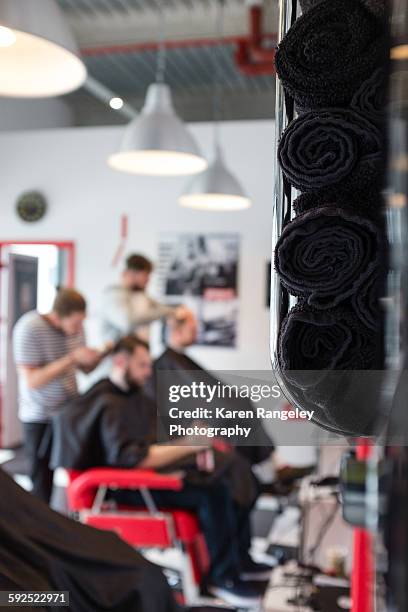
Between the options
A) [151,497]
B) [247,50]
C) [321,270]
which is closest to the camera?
[321,270]

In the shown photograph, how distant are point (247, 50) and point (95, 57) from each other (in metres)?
1.58

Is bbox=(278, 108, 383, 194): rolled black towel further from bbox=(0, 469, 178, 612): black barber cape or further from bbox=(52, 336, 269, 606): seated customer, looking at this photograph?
bbox=(52, 336, 269, 606): seated customer

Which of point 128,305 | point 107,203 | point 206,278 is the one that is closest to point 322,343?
point 128,305

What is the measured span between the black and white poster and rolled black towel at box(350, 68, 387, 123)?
535 centimetres

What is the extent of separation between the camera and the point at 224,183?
13.2ft

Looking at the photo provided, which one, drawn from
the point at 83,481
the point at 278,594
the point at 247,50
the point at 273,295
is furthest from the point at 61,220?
the point at 273,295

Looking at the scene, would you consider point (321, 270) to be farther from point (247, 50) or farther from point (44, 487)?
A: point (247, 50)

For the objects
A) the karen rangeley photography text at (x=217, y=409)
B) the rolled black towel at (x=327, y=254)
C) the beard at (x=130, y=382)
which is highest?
the rolled black towel at (x=327, y=254)

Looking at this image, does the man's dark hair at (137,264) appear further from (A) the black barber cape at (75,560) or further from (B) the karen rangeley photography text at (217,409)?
(B) the karen rangeley photography text at (217,409)

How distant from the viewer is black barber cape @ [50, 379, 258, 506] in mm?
3066

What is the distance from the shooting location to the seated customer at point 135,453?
3.08 meters

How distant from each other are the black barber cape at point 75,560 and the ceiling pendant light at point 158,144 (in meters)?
1.66

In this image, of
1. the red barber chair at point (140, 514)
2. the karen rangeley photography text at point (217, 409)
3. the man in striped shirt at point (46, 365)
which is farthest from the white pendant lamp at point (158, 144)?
the karen rangeley photography text at point (217, 409)

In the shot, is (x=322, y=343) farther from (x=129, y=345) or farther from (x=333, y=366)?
(x=129, y=345)
